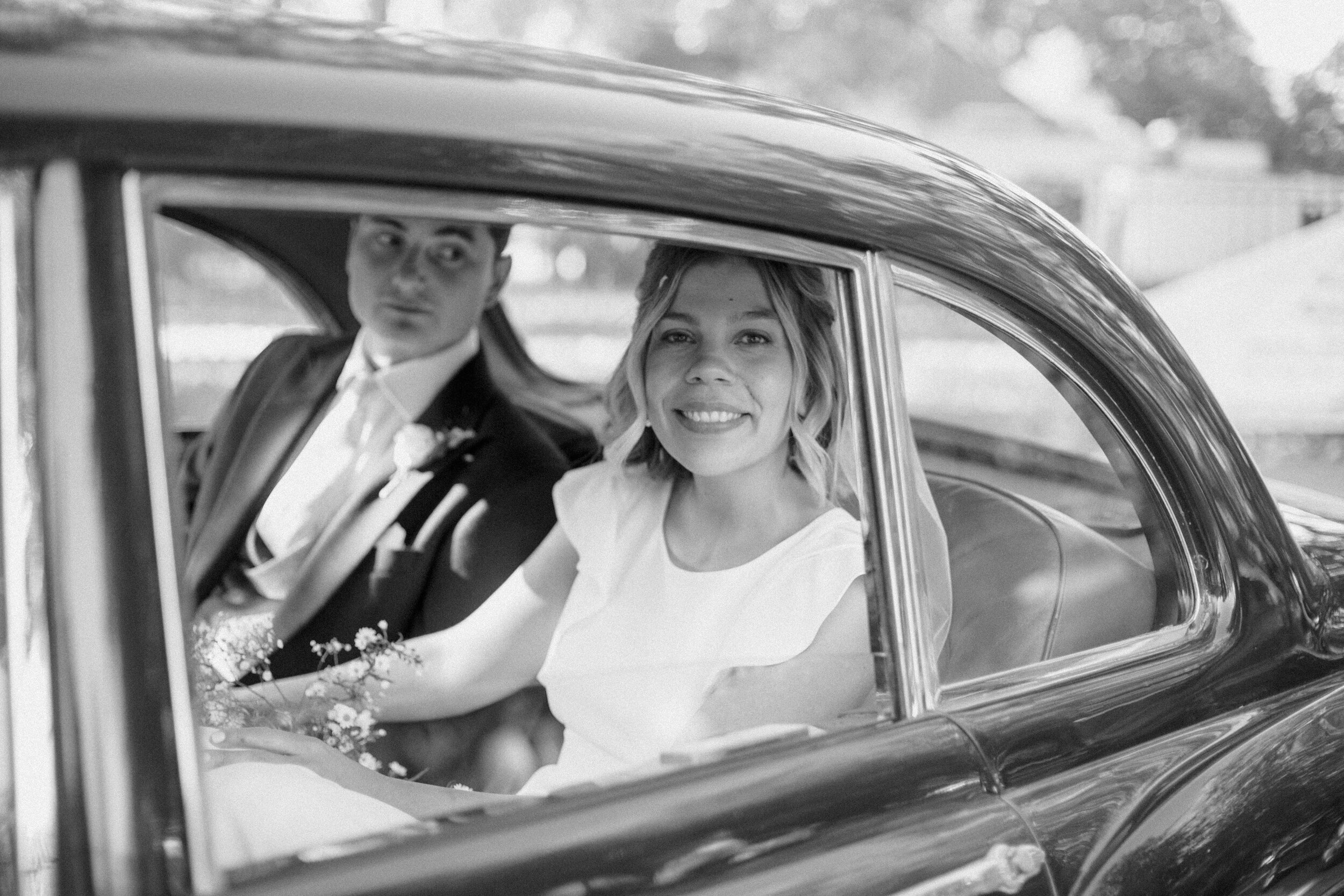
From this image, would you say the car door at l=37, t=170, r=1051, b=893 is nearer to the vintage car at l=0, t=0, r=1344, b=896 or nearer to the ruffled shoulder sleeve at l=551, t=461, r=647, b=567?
the vintage car at l=0, t=0, r=1344, b=896

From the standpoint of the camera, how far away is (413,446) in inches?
108

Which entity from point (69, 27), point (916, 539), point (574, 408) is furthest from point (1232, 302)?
point (69, 27)

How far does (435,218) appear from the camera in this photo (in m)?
1.09

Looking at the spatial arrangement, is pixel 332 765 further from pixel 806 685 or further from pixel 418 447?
pixel 418 447

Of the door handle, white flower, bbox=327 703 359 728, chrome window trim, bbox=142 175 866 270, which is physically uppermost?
chrome window trim, bbox=142 175 866 270

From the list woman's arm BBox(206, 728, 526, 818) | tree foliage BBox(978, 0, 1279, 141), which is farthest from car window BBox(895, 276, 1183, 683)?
tree foliage BBox(978, 0, 1279, 141)

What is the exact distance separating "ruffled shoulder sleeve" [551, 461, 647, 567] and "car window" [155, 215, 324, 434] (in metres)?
1.11

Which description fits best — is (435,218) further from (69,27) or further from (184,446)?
(184,446)

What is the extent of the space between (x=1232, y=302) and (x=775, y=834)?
1024 centimetres

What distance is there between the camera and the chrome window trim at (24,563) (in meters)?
0.90

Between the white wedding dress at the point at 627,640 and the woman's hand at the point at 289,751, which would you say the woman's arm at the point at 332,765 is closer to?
the woman's hand at the point at 289,751

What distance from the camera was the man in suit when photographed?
2.46 metres

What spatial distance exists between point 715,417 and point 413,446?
106cm

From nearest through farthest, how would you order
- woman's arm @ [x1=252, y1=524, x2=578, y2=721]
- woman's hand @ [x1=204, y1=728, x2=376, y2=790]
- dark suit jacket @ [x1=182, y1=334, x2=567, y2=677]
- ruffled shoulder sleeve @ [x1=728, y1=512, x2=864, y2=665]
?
woman's hand @ [x1=204, y1=728, x2=376, y2=790]
ruffled shoulder sleeve @ [x1=728, y1=512, x2=864, y2=665]
woman's arm @ [x1=252, y1=524, x2=578, y2=721]
dark suit jacket @ [x1=182, y1=334, x2=567, y2=677]
